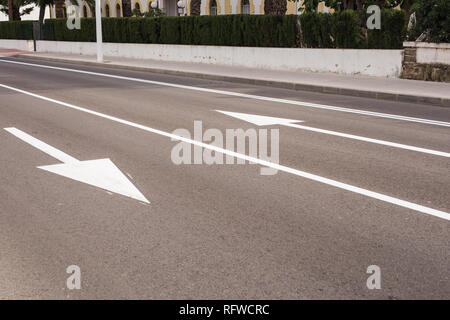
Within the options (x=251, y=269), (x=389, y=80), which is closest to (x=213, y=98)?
(x=389, y=80)

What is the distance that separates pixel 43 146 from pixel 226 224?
4442mm

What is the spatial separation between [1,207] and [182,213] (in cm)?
180

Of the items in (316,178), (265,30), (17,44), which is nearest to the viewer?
(316,178)

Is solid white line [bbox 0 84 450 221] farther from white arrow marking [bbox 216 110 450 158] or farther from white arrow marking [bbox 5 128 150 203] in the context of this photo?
white arrow marking [bbox 216 110 450 158]

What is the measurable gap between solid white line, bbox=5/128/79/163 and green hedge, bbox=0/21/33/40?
126 feet

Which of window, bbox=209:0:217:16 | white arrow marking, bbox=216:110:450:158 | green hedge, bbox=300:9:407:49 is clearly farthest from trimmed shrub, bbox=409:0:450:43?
window, bbox=209:0:217:16

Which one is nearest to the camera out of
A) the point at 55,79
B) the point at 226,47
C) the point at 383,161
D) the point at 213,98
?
the point at 383,161

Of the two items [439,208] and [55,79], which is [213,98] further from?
[439,208]

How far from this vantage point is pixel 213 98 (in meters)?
14.6

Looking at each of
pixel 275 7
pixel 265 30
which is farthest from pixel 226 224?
pixel 275 7

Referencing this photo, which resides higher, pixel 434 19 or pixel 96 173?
pixel 434 19

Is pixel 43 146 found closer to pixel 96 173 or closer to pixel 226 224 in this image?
pixel 96 173

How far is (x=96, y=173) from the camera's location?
7.01 meters
